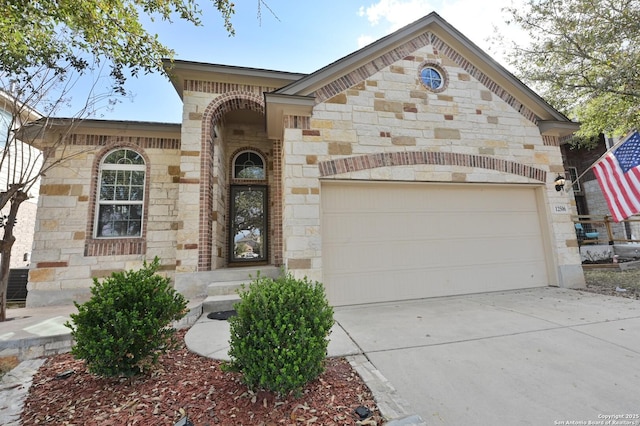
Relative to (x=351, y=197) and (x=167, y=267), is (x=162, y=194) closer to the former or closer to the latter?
(x=167, y=267)

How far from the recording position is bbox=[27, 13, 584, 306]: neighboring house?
5281 mm

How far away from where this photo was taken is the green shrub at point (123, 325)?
2.39m

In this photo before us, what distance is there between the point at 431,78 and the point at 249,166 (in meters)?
5.16

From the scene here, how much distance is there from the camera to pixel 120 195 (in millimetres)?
6695

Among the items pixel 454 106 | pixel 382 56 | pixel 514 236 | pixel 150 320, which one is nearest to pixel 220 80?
pixel 382 56

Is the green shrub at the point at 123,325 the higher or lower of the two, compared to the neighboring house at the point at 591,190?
lower

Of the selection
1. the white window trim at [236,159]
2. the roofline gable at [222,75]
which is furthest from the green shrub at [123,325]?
the white window trim at [236,159]

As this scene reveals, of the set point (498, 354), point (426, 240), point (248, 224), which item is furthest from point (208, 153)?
point (498, 354)

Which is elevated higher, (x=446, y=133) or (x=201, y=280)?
(x=446, y=133)

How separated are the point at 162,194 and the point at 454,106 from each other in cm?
716

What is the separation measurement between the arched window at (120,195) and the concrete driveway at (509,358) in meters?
5.52

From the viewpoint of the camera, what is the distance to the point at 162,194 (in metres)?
6.81

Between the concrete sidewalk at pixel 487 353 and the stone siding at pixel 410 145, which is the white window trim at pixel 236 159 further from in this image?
the concrete sidewalk at pixel 487 353

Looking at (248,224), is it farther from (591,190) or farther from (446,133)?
(591,190)
